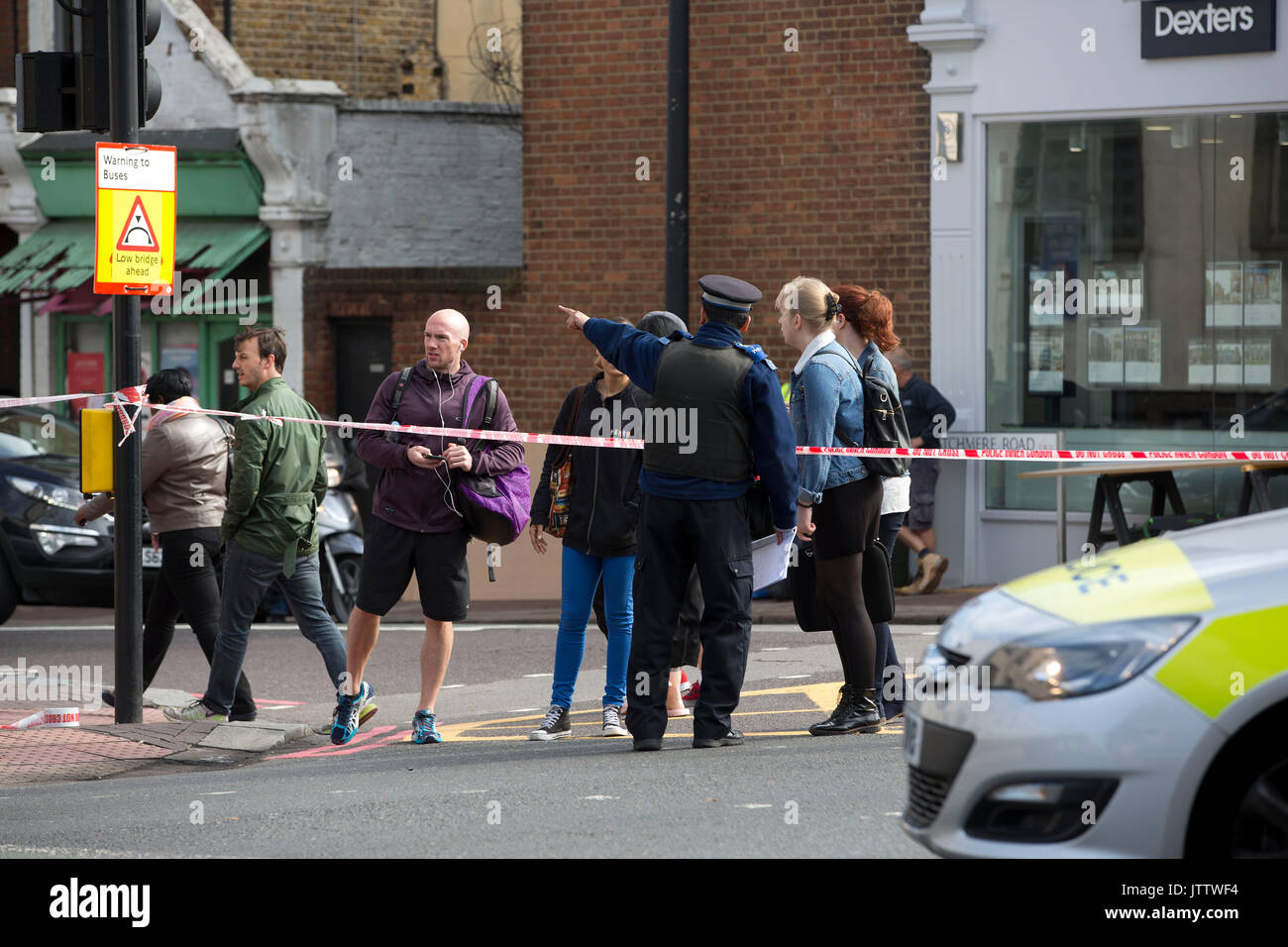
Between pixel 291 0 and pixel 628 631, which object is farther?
pixel 291 0

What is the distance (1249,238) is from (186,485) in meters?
8.85

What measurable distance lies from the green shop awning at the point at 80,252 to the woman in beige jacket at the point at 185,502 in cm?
920

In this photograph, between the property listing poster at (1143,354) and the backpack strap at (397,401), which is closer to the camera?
the backpack strap at (397,401)

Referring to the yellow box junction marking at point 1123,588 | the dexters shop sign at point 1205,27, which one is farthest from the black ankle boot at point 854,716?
the dexters shop sign at point 1205,27

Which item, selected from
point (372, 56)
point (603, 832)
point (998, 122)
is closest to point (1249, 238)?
point (998, 122)

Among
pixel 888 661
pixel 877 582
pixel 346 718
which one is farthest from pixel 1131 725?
pixel 346 718

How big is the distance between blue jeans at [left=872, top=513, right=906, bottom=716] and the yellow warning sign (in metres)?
3.54

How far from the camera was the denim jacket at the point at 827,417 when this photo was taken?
727 centimetres

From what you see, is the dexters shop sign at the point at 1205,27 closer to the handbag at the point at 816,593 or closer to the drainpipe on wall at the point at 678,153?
the drainpipe on wall at the point at 678,153

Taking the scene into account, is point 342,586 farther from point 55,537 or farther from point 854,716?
point 854,716

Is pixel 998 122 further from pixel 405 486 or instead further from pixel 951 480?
pixel 405 486

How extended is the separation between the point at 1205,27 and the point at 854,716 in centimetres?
825

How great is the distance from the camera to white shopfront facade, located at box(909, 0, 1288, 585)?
1381 cm

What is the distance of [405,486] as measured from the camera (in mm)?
7852
